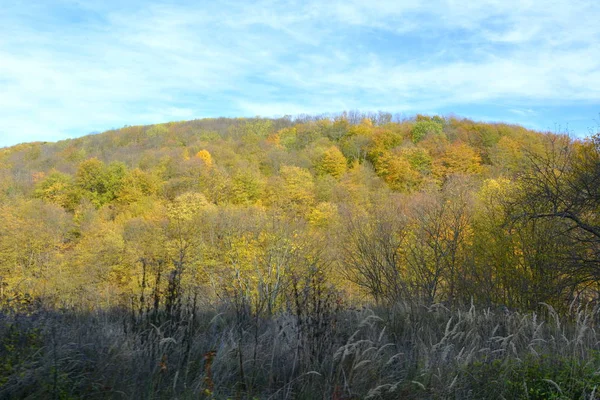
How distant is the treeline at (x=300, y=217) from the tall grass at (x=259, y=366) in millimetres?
406

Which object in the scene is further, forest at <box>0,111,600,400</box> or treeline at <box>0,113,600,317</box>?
treeline at <box>0,113,600,317</box>

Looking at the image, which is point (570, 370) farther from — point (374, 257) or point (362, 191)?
point (362, 191)

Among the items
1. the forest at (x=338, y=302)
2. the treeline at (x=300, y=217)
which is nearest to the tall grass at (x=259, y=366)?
the forest at (x=338, y=302)

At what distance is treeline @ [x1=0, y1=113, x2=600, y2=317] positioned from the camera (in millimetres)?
10609

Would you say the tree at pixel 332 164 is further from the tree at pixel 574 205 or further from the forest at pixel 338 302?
the tree at pixel 574 205

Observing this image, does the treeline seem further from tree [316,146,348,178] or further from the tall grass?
the tall grass

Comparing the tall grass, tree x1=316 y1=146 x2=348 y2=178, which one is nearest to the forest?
the tall grass

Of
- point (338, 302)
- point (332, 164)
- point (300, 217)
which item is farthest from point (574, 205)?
point (332, 164)

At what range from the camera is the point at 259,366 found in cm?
358

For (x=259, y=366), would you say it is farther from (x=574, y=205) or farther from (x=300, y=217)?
(x=300, y=217)

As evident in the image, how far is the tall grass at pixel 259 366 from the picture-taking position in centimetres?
297

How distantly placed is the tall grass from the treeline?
406 mm

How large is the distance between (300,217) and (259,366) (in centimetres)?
3480

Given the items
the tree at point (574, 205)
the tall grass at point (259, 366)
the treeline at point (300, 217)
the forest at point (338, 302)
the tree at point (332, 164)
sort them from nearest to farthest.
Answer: the tall grass at point (259, 366) < the forest at point (338, 302) < the treeline at point (300, 217) < the tree at point (574, 205) < the tree at point (332, 164)
